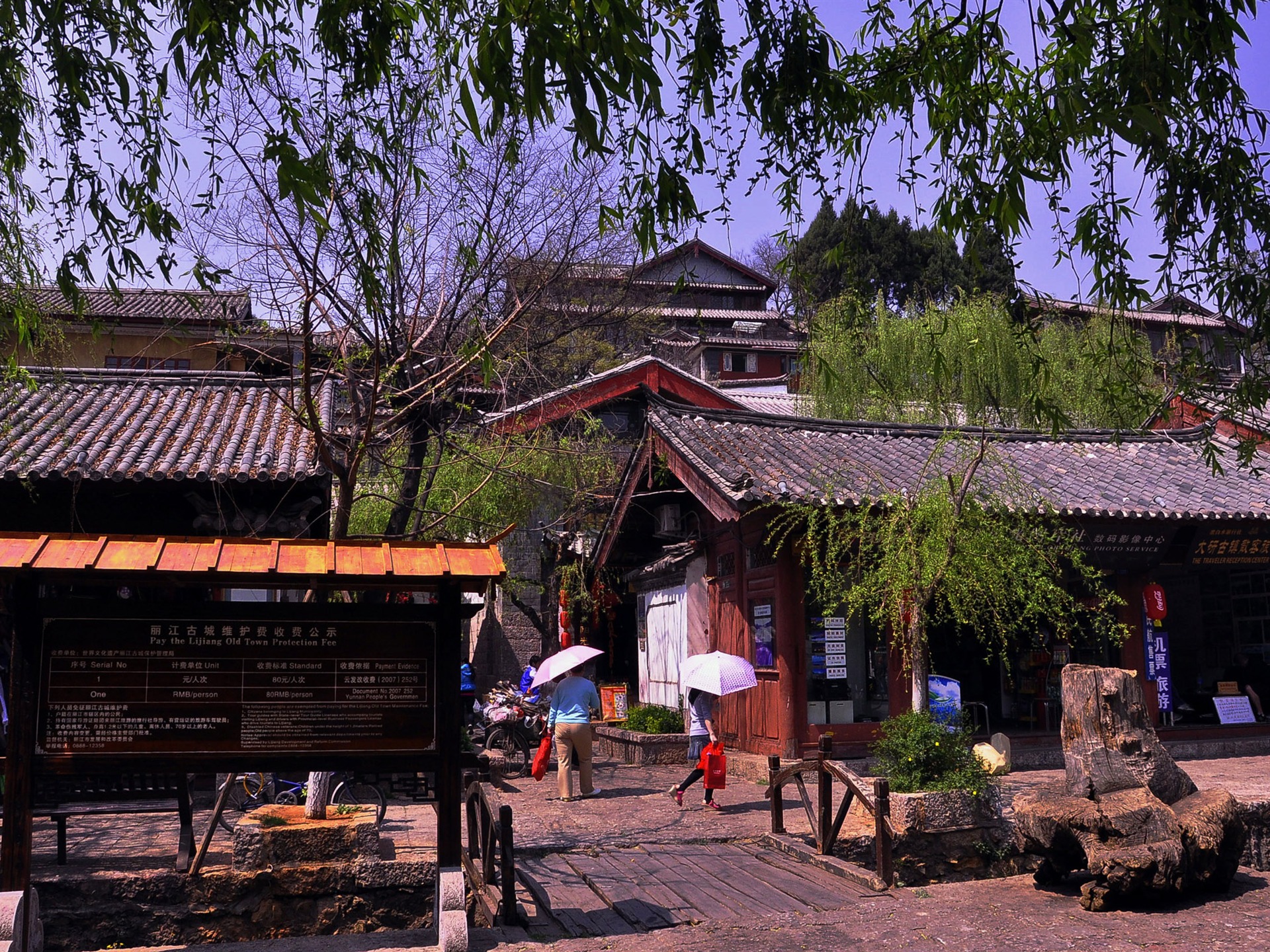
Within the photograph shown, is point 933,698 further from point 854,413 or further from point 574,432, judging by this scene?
point 854,413

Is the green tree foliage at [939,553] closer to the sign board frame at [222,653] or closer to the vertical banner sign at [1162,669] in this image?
the vertical banner sign at [1162,669]

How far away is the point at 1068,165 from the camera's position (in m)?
6.09

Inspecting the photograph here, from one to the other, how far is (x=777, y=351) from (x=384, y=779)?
3955cm

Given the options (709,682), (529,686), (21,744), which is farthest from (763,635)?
(21,744)

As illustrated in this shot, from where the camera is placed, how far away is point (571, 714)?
42.2 feet

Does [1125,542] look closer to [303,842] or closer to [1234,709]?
[1234,709]

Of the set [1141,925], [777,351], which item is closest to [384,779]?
[1141,925]

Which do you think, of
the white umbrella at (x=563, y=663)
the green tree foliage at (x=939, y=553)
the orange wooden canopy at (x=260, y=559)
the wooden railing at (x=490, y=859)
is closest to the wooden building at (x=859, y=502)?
the green tree foliage at (x=939, y=553)

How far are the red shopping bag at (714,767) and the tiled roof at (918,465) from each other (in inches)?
126

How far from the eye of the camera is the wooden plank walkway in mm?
7770

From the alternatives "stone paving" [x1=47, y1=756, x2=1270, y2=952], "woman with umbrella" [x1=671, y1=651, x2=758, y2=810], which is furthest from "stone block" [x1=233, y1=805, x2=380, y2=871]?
"woman with umbrella" [x1=671, y1=651, x2=758, y2=810]

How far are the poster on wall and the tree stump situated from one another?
594 cm

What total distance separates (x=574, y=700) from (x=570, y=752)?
757 mm

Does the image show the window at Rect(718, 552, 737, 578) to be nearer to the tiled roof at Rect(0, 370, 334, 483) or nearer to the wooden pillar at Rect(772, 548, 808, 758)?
the wooden pillar at Rect(772, 548, 808, 758)
